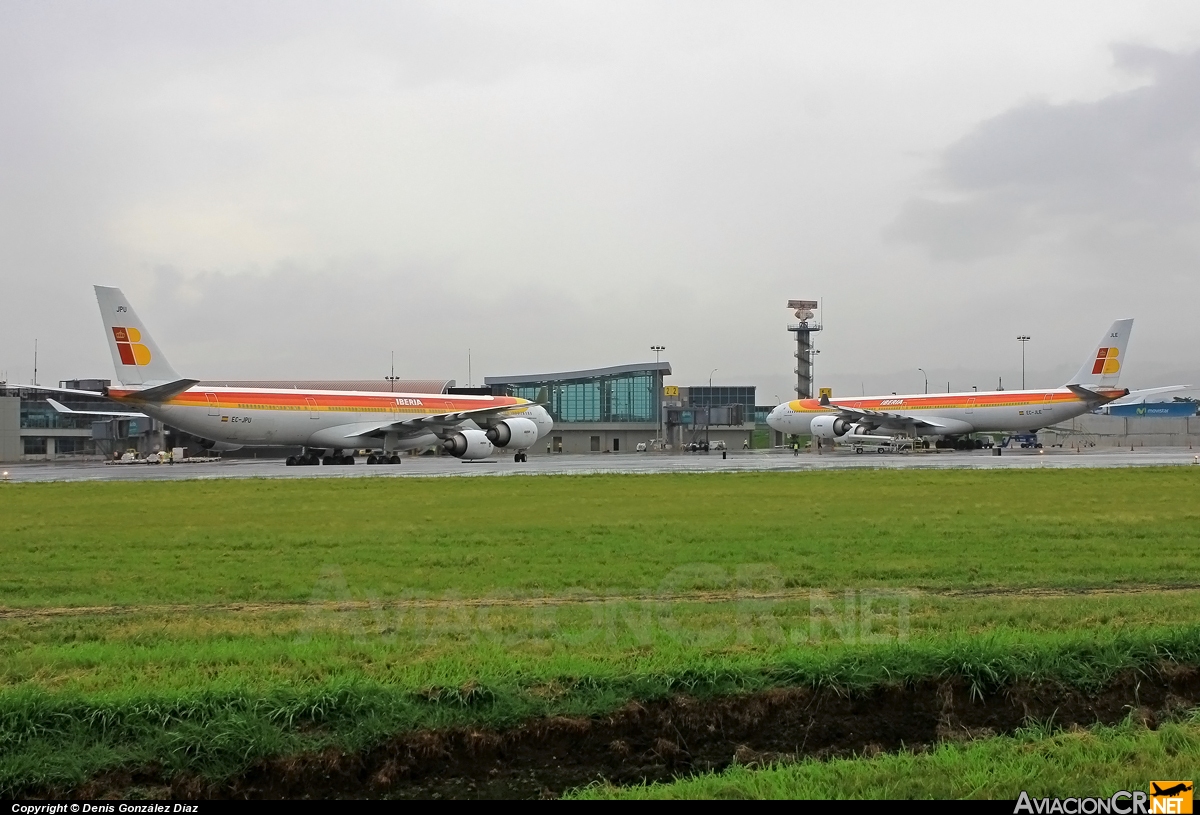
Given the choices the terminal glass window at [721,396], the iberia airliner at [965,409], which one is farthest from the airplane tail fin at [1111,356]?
the terminal glass window at [721,396]

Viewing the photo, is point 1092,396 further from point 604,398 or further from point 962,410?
point 604,398

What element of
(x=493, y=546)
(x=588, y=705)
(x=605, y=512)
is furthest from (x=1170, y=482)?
(x=588, y=705)

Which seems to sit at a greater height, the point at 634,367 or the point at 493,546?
the point at 634,367

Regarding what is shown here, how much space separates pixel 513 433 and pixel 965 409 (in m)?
38.7

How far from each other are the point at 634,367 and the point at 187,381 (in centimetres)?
6619

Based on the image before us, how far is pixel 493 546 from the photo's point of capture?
14.5 meters

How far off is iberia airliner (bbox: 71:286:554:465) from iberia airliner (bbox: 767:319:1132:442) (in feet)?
93.7

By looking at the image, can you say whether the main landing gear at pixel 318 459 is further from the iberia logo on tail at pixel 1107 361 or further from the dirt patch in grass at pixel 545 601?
the iberia logo on tail at pixel 1107 361

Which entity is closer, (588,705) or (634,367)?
(588,705)

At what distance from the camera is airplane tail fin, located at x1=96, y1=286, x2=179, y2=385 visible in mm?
47844


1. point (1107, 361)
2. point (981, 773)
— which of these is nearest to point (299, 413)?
point (981, 773)

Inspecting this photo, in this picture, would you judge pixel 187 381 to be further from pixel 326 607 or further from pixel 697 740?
pixel 697 740

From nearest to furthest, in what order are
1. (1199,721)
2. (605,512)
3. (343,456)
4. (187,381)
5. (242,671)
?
(1199,721)
(242,671)
(605,512)
(187,381)
(343,456)

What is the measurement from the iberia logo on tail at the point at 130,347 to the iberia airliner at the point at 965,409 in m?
52.0
